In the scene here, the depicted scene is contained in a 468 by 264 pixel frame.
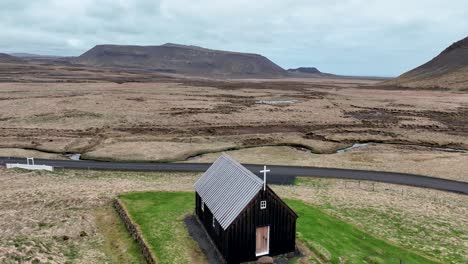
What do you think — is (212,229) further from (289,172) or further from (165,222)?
(289,172)

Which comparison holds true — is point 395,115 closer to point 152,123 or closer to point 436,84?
point 152,123

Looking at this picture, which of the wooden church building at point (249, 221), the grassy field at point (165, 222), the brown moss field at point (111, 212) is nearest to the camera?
the wooden church building at point (249, 221)

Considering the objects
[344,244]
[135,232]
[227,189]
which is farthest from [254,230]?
[135,232]

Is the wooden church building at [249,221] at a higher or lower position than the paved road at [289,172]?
higher

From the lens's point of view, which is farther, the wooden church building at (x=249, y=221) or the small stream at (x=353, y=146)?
the small stream at (x=353, y=146)

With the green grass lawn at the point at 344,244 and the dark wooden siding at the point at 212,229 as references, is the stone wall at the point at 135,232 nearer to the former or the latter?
the dark wooden siding at the point at 212,229

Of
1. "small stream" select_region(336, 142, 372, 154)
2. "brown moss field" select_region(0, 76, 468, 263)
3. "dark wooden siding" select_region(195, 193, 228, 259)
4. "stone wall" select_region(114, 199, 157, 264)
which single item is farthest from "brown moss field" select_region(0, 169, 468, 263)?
"small stream" select_region(336, 142, 372, 154)

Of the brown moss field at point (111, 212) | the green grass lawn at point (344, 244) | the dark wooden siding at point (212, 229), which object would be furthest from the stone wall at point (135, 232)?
the green grass lawn at point (344, 244)

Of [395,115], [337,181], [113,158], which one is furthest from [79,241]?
[395,115]
